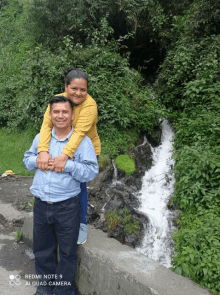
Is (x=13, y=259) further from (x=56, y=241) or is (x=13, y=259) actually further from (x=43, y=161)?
(x=43, y=161)

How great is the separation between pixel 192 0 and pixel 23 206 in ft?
37.8

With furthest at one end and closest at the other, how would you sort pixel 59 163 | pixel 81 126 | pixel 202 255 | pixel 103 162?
pixel 103 162
pixel 202 255
pixel 81 126
pixel 59 163

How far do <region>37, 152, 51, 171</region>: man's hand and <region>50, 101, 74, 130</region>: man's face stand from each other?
309 millimetres

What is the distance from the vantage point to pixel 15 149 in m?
9.20

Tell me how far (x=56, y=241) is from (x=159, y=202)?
15.5 ft

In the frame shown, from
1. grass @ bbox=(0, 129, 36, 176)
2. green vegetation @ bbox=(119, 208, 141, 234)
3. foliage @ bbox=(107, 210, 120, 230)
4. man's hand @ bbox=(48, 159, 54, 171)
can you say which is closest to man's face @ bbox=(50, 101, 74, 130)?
man's hand @ bbox=(48, 159, 54, 171)

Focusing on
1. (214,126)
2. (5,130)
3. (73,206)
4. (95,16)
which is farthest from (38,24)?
(73,206)

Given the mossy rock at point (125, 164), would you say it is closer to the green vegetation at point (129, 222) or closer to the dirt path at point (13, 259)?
the green vegetation at point (129, 222)

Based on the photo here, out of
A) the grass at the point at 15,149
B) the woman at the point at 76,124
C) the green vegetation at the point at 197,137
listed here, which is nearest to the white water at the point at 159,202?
the green vegetation at the point at 197,137

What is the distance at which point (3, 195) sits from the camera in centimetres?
603

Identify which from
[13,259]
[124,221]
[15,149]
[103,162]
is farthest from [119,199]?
[15,149]

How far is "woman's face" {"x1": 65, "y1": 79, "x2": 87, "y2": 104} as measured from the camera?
254 centimetres

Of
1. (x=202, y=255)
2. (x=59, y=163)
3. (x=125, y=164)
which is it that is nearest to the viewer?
(x=59, y=163)

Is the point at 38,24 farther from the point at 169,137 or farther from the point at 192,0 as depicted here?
the point at 169,137
